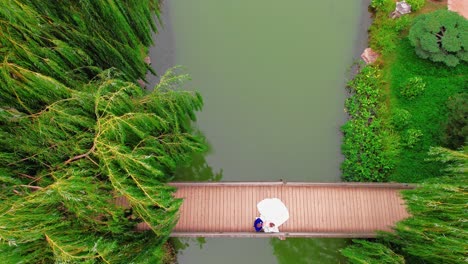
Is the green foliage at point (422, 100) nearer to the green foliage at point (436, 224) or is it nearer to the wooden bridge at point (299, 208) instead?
the wooden bridge at point (299, 208)

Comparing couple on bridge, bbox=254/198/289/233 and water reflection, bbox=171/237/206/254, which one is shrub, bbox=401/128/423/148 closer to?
couple on bridge, bbox=254/198/289/233

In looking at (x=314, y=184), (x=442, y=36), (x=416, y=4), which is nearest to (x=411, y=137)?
(x=442, y=36)

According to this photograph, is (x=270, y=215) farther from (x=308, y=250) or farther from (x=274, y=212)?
(x=308, y=250)

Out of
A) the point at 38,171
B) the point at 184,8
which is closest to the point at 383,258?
the point at 38,171

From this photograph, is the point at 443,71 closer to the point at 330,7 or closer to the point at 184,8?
the point at 330,7

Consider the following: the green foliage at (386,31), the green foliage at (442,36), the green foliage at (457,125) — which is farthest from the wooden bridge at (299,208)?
the green foliage at (386,31)

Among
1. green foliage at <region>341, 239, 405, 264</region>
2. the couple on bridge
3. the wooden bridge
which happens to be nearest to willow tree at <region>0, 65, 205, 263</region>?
the wooden bridge
